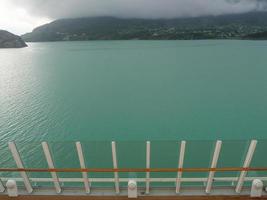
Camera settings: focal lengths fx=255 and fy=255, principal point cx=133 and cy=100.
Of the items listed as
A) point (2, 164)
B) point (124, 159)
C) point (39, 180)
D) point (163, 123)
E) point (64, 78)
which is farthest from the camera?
point (64, 78)

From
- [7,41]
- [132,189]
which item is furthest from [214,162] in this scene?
[7,41]

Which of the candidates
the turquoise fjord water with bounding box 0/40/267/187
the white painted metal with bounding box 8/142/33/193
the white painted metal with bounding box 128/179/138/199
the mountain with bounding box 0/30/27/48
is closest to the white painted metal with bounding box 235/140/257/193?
the turquoise fjord water with bounding box 0/40/267/187

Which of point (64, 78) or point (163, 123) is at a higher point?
point (163, 123)

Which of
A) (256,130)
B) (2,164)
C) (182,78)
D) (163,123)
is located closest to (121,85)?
(182,78)

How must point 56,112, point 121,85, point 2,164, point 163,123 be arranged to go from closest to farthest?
point 2,164 < point 163,123 < point 56,112 < point 121,85

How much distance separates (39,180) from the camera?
595cm

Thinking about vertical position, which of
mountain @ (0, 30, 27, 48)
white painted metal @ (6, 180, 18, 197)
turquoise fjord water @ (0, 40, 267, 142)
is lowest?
mountain @ (0, 30, 27, 48)

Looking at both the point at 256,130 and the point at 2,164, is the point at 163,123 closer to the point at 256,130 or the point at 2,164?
the point at 256,130

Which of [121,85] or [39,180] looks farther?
[121,85]

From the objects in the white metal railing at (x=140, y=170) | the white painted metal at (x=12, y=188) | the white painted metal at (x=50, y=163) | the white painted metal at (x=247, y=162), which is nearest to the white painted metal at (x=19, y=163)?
the white metal railing at (x=140, y=170)

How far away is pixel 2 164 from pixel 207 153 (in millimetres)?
11230

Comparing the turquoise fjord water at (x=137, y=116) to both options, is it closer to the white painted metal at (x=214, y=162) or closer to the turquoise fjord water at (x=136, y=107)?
the turquoise fjord water at (x=136, y=107)

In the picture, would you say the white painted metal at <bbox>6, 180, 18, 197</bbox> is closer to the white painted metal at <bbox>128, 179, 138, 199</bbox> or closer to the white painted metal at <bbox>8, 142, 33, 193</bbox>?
the white painted metal at <bbox>8, 142, 33, 193</bbox>

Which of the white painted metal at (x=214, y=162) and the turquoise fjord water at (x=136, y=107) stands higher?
the white painted metal at (x=214, y=162)
